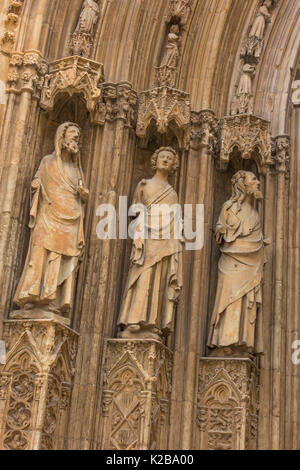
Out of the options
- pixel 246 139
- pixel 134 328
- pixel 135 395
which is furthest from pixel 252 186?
pixel 135 395

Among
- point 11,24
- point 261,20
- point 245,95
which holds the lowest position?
point 245,95

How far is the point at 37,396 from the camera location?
7855 millimetres

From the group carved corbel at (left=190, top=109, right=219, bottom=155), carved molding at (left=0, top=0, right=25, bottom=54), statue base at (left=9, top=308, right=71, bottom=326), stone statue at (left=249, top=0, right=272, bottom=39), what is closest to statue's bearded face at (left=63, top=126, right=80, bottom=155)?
carved molding at (left=0, top=0, right=25, bottom=54)

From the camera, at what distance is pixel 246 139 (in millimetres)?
9602

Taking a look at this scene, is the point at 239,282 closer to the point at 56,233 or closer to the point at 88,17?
the point at 56,233

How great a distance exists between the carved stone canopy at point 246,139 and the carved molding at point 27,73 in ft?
7.10

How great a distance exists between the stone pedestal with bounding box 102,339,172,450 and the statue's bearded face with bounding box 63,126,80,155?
6.61 feet

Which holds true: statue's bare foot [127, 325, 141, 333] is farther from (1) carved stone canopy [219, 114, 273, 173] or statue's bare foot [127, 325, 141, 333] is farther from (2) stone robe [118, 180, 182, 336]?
(1) carved stone canopy [219, 114, 273, 173]

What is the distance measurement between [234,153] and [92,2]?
7.63ft

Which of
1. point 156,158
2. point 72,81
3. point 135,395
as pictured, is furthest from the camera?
point 156,158

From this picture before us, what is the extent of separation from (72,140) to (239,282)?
7.55 feet

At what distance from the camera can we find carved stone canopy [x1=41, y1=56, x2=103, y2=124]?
900 cm
